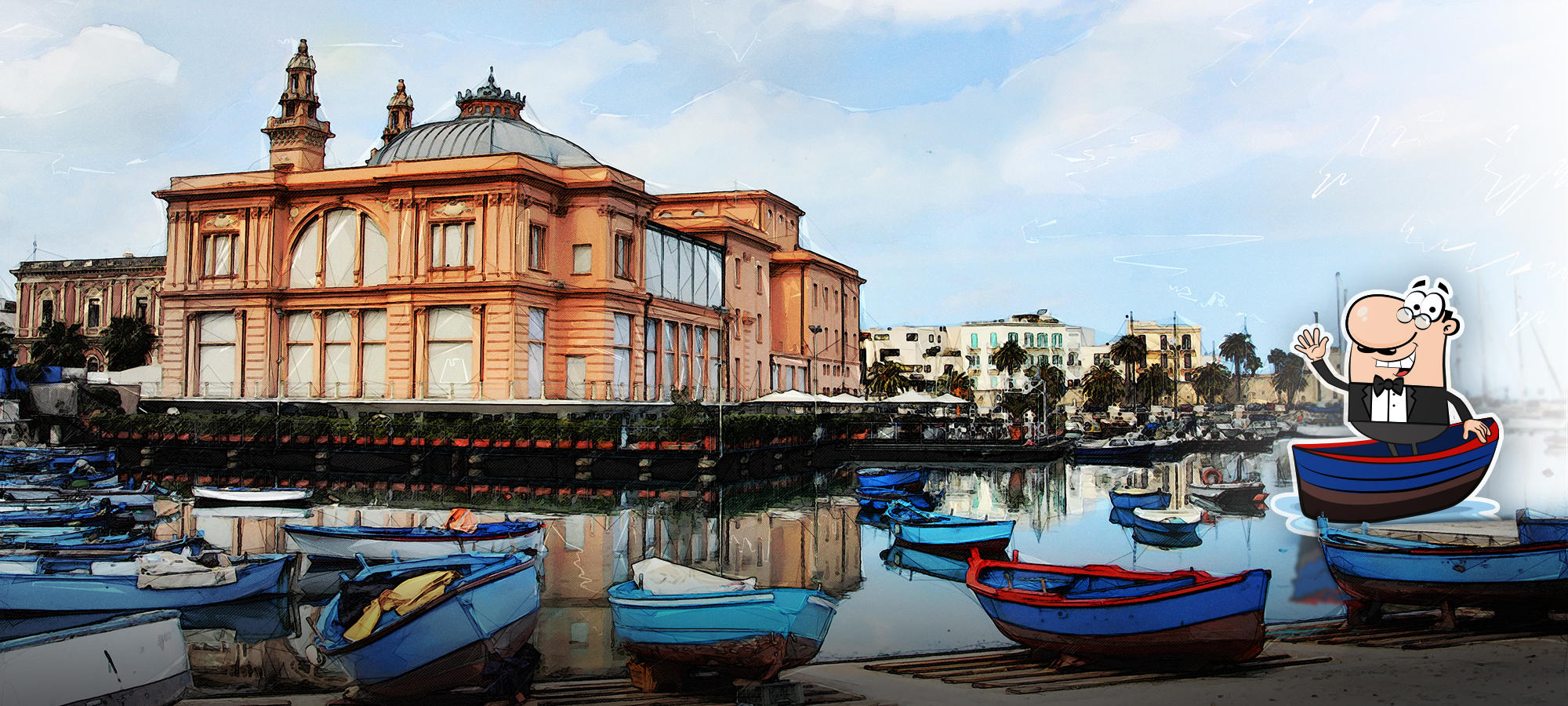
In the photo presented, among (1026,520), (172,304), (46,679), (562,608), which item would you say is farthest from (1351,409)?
(172,304)

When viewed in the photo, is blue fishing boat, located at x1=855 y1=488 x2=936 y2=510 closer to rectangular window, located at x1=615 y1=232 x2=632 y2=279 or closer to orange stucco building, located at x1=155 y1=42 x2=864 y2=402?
orange stucco building, located at x1=155 y1=42 x2=864 y2=402

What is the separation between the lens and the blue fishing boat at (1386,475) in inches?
546

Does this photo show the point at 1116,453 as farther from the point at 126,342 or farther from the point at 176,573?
the point at 176,573

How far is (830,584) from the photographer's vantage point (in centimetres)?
2088

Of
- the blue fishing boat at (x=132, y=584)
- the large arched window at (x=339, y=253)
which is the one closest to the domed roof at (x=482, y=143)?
the large arched window at (x=339, y=253)

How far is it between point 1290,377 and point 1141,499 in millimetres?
16167

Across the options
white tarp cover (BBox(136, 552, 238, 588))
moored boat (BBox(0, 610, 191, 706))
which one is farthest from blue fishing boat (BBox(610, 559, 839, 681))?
white tarp cover (BBox(136, 552, 238, 588))

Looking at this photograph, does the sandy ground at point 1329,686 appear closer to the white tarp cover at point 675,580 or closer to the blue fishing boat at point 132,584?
the white tarp cover at point 675,580

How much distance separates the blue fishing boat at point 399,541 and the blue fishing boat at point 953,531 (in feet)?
28.2

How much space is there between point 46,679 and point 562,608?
8022mm

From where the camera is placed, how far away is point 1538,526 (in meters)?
15.0

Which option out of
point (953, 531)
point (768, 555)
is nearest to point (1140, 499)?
point (953, 531)

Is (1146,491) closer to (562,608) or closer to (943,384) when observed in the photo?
(562,608)

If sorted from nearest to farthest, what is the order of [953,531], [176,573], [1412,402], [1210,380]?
[1412,402] < [176,573] < [1210,380] < [953,531]
